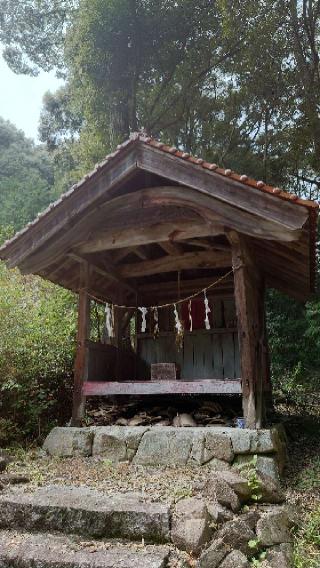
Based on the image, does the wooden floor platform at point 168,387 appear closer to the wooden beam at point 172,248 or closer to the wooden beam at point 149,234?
the wooden beam at point 149,234

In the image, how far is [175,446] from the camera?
6.01 metres

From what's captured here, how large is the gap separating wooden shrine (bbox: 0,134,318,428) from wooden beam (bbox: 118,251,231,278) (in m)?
0.02

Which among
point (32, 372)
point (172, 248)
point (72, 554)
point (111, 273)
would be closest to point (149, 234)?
point (172, 248)

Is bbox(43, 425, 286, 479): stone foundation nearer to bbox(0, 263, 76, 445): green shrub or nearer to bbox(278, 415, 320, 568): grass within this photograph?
bbox(278, 415, 320, 568): grass

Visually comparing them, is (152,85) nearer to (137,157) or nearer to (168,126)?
(168,126)

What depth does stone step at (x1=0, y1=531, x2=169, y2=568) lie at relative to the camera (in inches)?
134

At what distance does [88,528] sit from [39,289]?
574 inches

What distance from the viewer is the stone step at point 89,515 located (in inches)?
154

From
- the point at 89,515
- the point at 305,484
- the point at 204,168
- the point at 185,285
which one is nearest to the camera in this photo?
the point at 89,515

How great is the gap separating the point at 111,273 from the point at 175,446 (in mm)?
3992

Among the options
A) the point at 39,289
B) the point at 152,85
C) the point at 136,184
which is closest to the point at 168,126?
the point at 152,85

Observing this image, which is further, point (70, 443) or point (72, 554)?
point (70, 443)

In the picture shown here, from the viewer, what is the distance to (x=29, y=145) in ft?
131

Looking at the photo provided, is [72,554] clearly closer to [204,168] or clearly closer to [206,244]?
[204,168]
